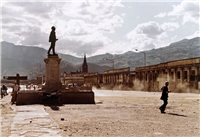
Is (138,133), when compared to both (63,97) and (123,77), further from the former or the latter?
(123,77)

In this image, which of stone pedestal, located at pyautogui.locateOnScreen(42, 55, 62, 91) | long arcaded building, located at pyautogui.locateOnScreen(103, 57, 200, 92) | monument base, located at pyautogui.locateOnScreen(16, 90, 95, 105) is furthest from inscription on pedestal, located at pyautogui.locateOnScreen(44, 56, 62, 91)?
long arcaded building, located at pyautogui.locateOnScreen(103, 57, 200, 92)

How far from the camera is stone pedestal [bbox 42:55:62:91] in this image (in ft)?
74.6

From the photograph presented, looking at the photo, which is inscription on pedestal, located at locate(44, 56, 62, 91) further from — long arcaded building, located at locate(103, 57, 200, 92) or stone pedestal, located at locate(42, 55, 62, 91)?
long arcaded building, located at locate(103, 57, 200, 92)

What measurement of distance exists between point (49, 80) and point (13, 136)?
15209mm

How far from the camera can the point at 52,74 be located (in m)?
23.1

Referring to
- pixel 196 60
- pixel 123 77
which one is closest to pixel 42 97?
pixel 196 60

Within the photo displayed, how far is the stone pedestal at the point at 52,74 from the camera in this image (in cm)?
2273

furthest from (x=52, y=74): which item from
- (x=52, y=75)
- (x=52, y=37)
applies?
(x=52, y=37)

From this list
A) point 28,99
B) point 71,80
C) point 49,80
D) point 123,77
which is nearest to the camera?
point 28,99

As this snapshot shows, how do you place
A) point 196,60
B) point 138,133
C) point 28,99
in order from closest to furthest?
point 138,133 → point 28,99 → point 196,60

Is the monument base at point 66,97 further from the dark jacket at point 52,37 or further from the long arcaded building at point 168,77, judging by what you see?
the long arcaded building at point 168,77

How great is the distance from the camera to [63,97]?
70.2 ft

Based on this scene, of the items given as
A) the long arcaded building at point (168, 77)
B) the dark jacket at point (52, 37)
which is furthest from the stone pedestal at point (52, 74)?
the long arcaded building at point (168, 77)

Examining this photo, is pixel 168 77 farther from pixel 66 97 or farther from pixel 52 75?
pixel 66 97
